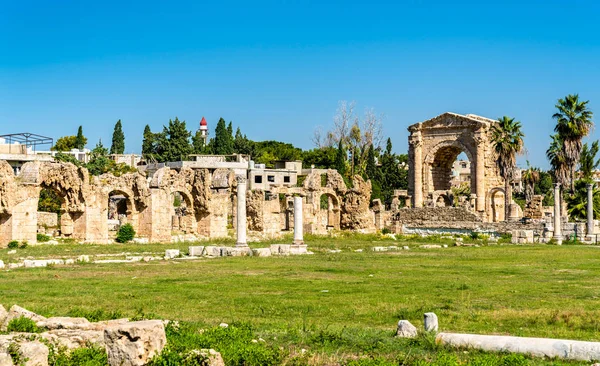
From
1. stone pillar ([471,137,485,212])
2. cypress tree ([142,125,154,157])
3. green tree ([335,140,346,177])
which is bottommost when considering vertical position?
stone pillar ([471,137,485,212])

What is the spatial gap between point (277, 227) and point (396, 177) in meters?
48.6

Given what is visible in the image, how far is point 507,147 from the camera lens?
181 feet

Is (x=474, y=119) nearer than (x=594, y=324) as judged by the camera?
No

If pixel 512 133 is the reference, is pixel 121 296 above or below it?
below

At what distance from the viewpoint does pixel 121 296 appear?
1396 cm

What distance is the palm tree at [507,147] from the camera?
55312mm

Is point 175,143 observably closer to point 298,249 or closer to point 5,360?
point 298,249

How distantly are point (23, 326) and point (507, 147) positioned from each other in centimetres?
4967

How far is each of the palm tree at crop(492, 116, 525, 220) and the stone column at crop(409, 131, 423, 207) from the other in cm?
778

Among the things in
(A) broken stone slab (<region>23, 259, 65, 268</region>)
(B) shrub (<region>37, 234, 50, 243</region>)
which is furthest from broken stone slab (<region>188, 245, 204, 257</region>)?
(B) shrub (<region>37, 234, 50, 243</region>)

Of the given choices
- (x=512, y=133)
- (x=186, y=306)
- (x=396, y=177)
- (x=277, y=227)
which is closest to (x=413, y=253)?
(x=277, y=227)

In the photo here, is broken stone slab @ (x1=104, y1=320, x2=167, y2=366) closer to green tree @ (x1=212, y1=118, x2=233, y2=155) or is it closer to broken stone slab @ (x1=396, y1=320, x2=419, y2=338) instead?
broken stone slab @ (x1=396, y1=320, x2=419, y2=338)

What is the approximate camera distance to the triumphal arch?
59.6 metres

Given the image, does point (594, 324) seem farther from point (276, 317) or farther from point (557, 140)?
point (557, 140)
